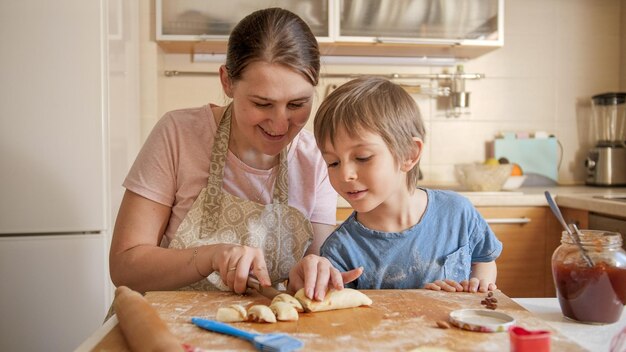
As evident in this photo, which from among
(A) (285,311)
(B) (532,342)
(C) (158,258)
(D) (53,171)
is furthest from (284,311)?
(D) (53,171)

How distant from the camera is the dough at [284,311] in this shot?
93 centimetres

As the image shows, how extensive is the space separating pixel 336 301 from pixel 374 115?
0.40 meters

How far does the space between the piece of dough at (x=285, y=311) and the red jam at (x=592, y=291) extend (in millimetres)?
397

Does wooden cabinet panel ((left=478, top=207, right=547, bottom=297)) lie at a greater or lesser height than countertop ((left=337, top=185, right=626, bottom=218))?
lesser

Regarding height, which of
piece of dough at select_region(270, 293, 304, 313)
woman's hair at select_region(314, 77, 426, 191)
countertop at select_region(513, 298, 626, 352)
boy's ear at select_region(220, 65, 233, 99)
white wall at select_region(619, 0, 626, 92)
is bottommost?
countertop at select_region(513, 298, 626, 352)

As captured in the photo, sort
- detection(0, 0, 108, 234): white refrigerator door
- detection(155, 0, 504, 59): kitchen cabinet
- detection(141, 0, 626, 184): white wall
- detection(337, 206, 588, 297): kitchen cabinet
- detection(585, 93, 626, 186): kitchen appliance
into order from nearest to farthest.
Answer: detection(0, 0, 108, 234): white refrigerator door < detection(337, 206, 588, 297): kitchen cabinet < detection(155, 0, 504, 59): kitchen cabinet < detection(585, 93, 626, 186): kitchen appliance < detection(141, 0, 626, 184): white wall

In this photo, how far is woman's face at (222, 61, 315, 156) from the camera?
1.30 meters

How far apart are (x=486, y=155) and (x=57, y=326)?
6.77ft

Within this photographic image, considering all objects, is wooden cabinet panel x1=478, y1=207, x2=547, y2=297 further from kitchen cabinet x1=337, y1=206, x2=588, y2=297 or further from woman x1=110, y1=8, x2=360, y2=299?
woman x1=110, y1=8, x2=360, y2=299

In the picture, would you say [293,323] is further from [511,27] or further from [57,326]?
[511,27]

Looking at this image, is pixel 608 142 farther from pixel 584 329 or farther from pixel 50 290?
pixel 50 290

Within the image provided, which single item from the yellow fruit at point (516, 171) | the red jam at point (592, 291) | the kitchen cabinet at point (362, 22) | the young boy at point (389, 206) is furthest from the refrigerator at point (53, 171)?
the yellow fruit at point (516, 171)

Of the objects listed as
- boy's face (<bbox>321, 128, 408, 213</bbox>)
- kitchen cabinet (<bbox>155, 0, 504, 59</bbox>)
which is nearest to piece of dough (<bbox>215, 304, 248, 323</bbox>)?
boy's face (<bbox>321, 128, 408, 213</bbox>)

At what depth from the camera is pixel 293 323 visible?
0.92 meters
